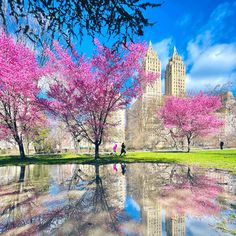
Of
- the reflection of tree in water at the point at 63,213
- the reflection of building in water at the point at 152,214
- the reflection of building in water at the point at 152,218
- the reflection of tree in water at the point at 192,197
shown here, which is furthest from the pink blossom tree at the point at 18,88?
the reflection of building in water at the point at 152,218

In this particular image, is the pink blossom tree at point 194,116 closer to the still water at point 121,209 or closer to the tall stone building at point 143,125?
the tall stone building at point 143,125

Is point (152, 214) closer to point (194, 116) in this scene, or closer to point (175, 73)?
point (194, 116)

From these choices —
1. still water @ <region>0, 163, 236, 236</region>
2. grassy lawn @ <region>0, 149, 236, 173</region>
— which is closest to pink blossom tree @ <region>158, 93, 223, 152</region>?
grassy lawn @ <region>0, 149, 236, 173</region>

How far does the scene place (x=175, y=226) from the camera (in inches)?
148

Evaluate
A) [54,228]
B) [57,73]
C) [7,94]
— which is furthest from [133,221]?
[7,94]

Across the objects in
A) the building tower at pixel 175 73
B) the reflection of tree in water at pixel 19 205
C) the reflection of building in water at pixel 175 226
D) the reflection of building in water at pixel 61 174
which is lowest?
the reflection of tree in water at pixel 19 205

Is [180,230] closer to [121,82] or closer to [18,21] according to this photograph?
[18,21]

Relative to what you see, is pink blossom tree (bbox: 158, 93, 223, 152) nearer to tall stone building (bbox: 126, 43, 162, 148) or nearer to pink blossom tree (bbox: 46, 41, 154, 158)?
tall stone building (bbox: 126, 43, 162, 148)

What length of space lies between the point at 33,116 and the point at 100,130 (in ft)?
19.5

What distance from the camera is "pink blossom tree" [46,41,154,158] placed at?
17.1m

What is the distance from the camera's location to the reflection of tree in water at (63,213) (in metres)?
3.67

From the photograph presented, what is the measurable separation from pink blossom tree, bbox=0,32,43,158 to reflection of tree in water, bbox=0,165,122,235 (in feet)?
38.7

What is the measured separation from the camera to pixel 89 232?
11.3 ft

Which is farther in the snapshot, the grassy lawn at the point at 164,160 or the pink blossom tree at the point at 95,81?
the pink blossom tree at the point at 95,81
